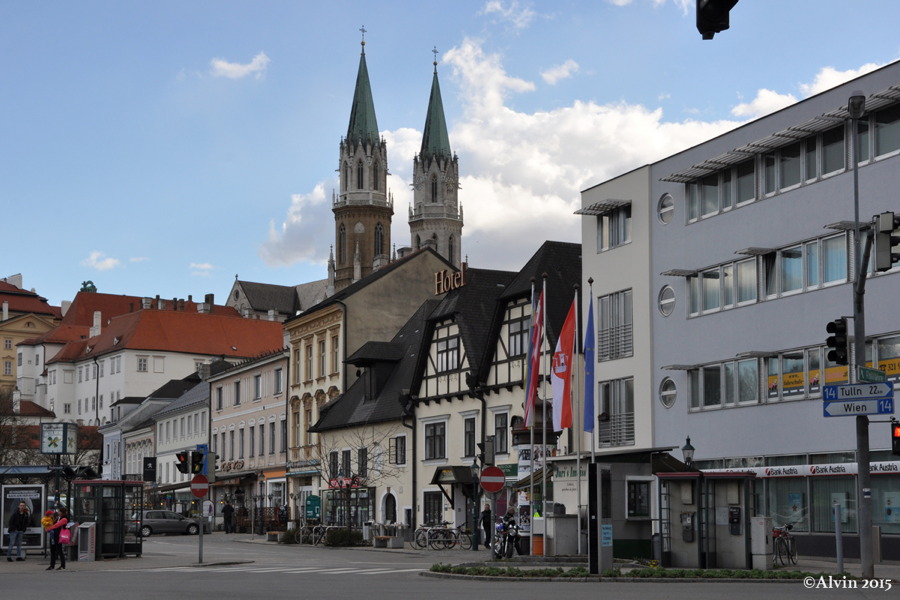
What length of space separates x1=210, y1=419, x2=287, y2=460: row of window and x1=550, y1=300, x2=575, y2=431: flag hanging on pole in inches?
1589

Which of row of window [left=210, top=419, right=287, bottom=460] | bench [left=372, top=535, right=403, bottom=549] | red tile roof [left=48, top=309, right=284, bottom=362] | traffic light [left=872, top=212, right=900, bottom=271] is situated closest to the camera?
traffic light [left=872, top=212, right=900, bottom=271]

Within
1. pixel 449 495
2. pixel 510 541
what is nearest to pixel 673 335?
pixel 510 541

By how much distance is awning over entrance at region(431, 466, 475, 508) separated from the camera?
164 ft

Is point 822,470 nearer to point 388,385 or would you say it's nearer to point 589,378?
point 589,378

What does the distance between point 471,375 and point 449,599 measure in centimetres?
3143

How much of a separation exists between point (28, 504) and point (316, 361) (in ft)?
101

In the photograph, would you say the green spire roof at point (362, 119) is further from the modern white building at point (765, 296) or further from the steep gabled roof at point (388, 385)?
the modern white building at point (765, 296)

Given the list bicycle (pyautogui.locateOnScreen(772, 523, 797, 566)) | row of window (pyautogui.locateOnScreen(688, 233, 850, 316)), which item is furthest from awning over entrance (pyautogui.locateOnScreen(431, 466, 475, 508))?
bicycle (pyautogui.locateOnScreen(772, 523, 797, 566))

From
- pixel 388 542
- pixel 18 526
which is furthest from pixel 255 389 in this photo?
pixel 18 526

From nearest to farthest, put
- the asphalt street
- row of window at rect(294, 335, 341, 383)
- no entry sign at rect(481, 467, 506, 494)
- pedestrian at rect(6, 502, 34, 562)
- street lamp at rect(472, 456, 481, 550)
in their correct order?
the asphalt street < no entry sign at rect(481, 467, 506, 494) < pedestrian at rect(6, 502, 34, 562) < street lamp at rect(472, 456, 481, 550) < row of window at rect(294, 335, 341, 383)

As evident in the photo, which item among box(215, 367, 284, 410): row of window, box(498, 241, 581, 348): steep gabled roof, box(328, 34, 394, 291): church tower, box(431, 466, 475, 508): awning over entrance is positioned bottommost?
box(431, 466, 475, 508): awning over entrance

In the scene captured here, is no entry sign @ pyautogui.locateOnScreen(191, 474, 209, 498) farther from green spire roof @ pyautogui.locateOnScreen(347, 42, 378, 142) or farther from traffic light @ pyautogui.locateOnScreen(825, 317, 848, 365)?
green spire roof @ pyautogui.locateOnScreen(347, 42, 378, 142)

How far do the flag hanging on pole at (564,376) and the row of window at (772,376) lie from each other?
6.65m

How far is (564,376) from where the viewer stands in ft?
108
